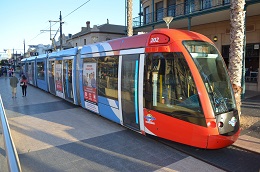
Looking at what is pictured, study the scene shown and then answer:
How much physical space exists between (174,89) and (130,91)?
62.7 inches

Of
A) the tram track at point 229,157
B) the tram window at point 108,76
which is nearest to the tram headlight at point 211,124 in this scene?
the tram track at point 229,157

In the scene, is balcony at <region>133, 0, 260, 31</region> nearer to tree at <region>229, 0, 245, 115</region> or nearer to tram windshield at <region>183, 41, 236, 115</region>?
→ tree at <region>229, 0, 245, 115</region>

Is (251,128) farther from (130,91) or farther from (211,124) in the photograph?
(130,91)

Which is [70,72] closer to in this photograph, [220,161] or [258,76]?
[220,161]

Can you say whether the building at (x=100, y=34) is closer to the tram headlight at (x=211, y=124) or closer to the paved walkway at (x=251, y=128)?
the paved walkway at (x=251, y=128)

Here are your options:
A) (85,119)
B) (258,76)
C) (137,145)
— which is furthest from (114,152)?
(258,76)

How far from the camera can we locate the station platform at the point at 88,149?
4570 mm

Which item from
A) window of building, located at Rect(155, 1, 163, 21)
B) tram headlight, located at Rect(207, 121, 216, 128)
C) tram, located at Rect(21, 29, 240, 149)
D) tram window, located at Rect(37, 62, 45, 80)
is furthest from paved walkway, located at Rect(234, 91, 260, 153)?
tram window, located at Rect(37, 62, 45, 80)

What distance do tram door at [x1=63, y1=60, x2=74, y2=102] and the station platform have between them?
266cm

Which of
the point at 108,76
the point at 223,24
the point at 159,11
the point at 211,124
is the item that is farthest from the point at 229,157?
the point at 159,11

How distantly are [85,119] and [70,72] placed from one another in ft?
11.1

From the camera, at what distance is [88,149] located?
215 inches

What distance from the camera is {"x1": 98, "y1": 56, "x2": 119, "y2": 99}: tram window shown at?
7000 millimetres

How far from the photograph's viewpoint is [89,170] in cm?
441
